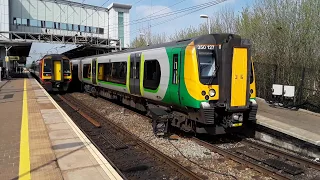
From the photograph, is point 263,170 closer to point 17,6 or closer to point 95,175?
point 95,175

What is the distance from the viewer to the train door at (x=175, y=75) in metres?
8.75

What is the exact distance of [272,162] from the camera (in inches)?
285

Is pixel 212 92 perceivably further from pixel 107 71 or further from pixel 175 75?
pixel 107 71

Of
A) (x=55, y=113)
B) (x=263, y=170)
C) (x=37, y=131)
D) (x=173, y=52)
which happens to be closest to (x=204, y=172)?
(x=263, y=170)

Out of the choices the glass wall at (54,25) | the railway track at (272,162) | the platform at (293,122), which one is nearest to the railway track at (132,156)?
the railway track at (272,162)

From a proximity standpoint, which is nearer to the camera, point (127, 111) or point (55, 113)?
point (55, 113)

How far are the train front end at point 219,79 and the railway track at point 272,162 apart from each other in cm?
68

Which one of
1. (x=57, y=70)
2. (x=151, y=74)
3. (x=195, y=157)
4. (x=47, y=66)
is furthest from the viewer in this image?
(x=57, y=70)

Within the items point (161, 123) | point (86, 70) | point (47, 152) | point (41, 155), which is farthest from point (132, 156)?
point (86, 70)

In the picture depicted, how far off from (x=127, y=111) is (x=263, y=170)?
8628 millimetres

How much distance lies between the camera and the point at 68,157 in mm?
6562

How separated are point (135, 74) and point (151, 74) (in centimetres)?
163

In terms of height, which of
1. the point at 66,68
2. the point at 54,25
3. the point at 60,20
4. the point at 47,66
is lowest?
the point at 66,68

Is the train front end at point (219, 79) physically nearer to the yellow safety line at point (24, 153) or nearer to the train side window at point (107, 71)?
the yellow safety line at point (24, 153)
